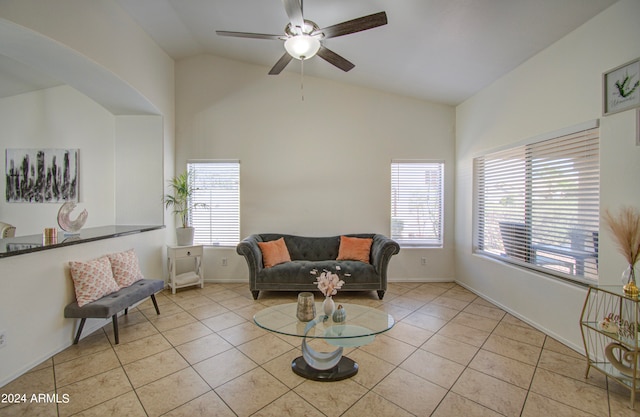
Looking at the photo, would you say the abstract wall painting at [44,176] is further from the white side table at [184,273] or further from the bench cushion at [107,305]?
the bench cushion at [107,305]

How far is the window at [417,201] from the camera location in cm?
482

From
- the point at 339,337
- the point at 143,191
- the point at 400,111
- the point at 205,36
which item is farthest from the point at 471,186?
the point at 143,191

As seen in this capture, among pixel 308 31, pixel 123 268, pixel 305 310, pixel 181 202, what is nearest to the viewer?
pixel 305 310

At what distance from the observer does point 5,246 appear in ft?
7.75

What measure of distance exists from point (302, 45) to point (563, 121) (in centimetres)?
266

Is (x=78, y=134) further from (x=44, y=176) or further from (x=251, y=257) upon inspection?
(x=251, y=257)

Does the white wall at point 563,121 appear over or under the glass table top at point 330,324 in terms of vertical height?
over

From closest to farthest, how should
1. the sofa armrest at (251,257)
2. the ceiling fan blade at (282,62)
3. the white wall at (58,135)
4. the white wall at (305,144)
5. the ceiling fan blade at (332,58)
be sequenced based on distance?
the ceiling fan blade at (332,58) → the ceiling fan blade at (282,62) → the sofa armrest at (251,257) → the white wall at (58,135) → the white wall at (305,144)

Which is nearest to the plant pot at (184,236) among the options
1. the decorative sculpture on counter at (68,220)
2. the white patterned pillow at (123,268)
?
the white patterned pillow at (123,268)

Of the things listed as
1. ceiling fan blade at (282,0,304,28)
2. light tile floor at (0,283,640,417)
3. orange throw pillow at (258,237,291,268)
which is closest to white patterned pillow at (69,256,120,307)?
light tile floor at (0,283,640,417)

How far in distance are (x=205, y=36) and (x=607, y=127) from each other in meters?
4.88

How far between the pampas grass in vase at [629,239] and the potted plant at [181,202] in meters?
4.93

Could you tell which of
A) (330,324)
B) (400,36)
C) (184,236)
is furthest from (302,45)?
(184,236)

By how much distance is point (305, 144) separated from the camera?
479 centimetres
